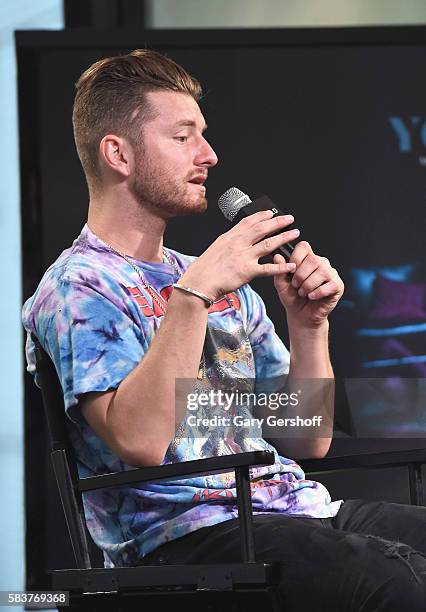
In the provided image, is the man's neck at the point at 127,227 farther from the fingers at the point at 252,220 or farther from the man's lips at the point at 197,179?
the fingers at the point at 252,220

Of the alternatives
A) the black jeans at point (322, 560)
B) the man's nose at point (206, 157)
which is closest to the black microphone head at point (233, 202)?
the man's nose at point (206, 157)

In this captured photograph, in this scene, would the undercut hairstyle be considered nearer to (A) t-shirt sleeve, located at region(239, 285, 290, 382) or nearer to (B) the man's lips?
(B) the man's lips

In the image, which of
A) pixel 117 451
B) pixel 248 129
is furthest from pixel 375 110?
pixel 117 451

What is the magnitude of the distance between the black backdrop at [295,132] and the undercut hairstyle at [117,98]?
40.7 inches

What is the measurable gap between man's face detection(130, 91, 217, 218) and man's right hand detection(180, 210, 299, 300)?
25 cm

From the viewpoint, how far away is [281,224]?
164 centimetres

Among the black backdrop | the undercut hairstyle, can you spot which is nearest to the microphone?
the undercut hairstyle

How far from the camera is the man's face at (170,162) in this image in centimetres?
188

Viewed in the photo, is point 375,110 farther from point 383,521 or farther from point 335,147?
point 383,521

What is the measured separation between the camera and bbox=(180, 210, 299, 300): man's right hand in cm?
161

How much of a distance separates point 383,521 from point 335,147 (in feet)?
4.83

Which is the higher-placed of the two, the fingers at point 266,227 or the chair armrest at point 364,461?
the fingers at point 266,227

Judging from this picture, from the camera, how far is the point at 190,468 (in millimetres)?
1500

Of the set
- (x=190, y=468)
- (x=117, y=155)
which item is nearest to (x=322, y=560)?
(x=190, y=468)
